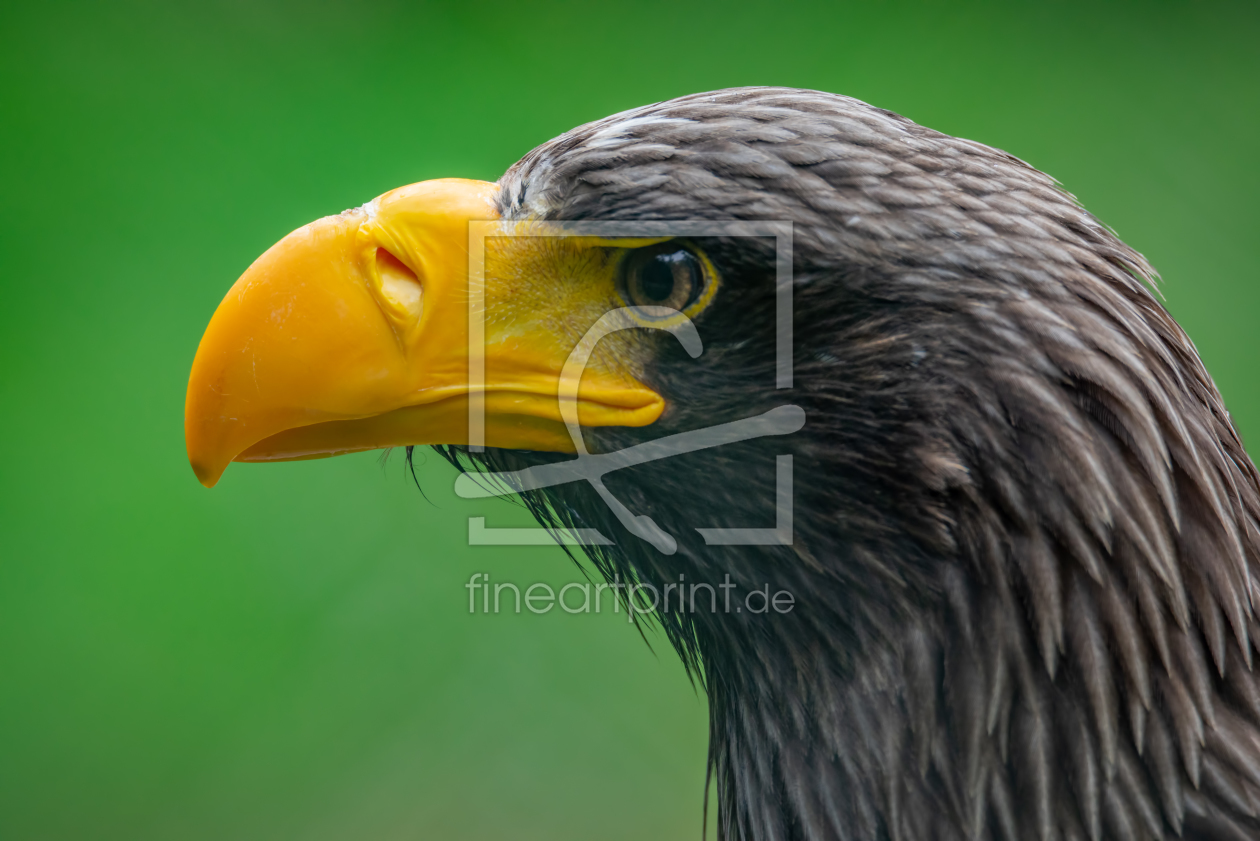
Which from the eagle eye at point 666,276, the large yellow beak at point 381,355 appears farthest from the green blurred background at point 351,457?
the eagle eye at point 666,276

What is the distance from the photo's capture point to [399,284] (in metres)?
1.34

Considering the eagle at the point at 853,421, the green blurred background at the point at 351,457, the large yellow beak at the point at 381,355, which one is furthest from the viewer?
the green blurred background at the point at 351,457

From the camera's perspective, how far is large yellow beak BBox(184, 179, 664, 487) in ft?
4.30

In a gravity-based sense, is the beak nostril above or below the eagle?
above

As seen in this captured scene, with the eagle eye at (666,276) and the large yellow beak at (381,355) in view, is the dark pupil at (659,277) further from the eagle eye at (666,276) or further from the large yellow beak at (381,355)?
the large yellow beak at (381,355)

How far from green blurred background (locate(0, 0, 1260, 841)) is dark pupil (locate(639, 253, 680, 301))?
2198 mm

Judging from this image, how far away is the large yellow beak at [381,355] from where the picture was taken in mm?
1311

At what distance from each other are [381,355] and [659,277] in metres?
0.37

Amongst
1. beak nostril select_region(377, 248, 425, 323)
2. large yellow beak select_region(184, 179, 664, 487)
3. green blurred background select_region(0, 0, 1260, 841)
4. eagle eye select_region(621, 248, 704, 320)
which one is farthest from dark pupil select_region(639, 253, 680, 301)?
green blurred background select_region(0, 0, 1260, 841)

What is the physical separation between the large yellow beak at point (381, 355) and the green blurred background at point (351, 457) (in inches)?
80.5

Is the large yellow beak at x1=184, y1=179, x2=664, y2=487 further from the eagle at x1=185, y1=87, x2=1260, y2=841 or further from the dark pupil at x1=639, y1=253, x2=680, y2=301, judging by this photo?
the dark pupil at x1=639, y1=253, x2=680, y2=301

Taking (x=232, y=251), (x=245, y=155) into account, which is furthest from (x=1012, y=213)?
(x=245, y=155)

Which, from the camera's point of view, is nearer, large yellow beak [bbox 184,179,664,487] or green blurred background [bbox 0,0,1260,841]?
large yellow beak [bbox 184,179,664,487]

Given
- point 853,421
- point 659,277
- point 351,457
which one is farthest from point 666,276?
point 351,457
